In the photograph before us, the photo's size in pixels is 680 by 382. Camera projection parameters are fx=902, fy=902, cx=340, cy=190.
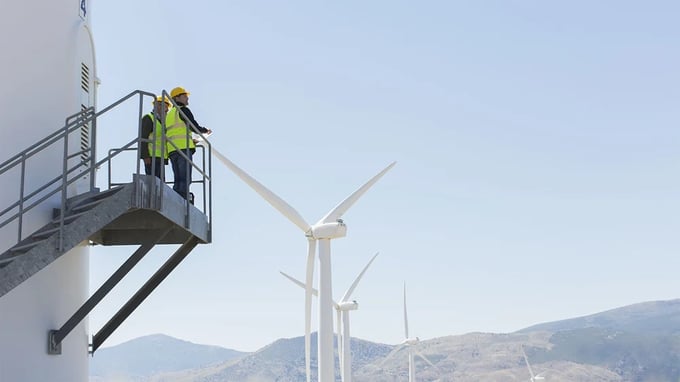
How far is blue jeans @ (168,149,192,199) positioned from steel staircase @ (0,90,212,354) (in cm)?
37

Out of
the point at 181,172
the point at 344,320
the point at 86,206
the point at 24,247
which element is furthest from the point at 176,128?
the point at 344,320

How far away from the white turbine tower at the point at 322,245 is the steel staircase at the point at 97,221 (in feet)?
52.4

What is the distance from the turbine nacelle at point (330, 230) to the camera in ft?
119

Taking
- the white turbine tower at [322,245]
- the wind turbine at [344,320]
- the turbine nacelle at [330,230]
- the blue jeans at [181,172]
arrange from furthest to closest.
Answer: the wind turbine at [344,320] → the turbine nacelle at [330,230] → the white turbine tower at [322,245] → the blue jeans at [181,172]

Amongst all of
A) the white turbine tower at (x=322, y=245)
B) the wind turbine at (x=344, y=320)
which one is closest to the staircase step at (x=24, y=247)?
the white turbine tower at (x=322, y=245)

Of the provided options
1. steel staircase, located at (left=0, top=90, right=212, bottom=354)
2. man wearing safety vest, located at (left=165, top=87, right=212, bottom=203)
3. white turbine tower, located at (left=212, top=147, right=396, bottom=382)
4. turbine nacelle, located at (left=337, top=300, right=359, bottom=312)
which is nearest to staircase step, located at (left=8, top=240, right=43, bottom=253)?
steel staircase, located at (left=0, top=90, right=212, bottom=354)

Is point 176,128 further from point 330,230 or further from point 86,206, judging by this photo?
point 330,230

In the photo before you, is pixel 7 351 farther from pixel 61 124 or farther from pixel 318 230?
pixel 318 230

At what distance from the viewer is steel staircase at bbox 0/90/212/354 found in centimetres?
1214

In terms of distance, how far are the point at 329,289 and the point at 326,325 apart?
1563 mm

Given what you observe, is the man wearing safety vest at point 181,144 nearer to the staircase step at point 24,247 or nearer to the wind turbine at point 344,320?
the staircase step at point 24,247

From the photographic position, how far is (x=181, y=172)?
52.2ft

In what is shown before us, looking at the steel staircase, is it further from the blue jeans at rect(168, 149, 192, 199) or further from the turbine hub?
the turbine hub

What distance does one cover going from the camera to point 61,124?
15641 mm
